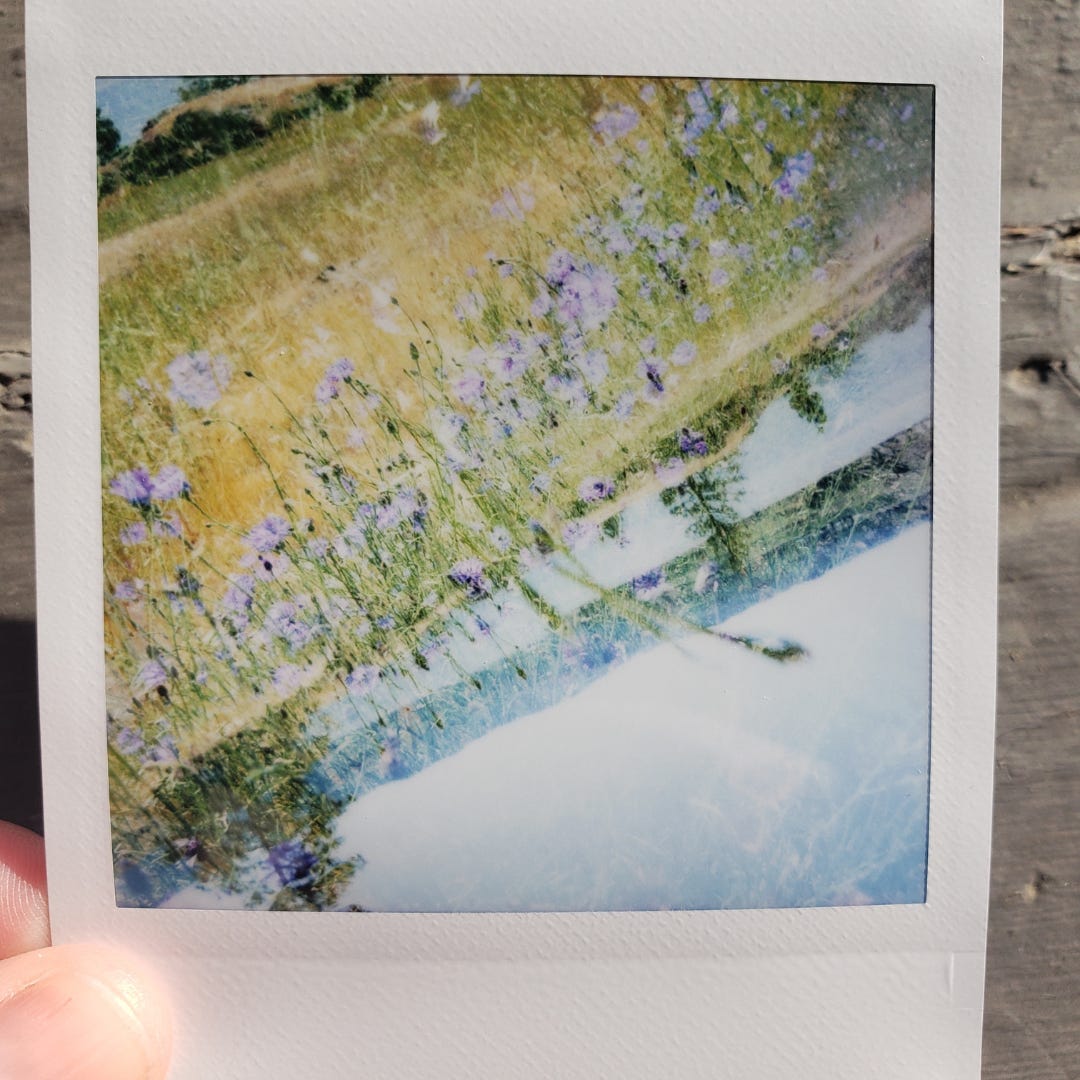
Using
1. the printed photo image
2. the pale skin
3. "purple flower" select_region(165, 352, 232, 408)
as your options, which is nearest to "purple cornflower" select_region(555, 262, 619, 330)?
the printed photo image

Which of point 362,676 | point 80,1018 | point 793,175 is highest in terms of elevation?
point 793,175

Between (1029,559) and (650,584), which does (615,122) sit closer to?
(650,584)

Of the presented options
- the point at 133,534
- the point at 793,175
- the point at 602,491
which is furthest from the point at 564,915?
the point at 793,175

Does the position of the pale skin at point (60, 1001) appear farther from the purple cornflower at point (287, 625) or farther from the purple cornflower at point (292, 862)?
the purple cornflower at point (287, 625)

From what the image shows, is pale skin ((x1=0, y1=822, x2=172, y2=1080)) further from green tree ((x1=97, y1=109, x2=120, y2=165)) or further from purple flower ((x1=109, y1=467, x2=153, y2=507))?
green tree ((x1=97, y1=109, x2=120, y2=165))

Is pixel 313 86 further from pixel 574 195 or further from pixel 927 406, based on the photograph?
pixel 927 406

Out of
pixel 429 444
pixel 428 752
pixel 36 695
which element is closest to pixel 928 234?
pixel 429 444
